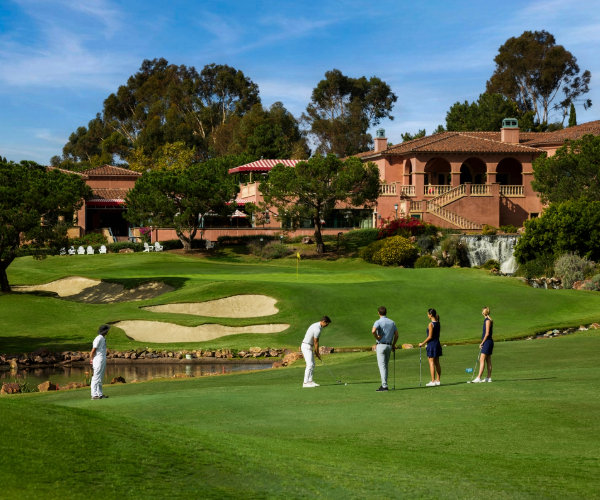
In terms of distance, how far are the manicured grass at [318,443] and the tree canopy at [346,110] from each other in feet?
328

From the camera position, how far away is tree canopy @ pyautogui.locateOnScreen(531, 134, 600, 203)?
188 feet

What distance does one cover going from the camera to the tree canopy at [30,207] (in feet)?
131

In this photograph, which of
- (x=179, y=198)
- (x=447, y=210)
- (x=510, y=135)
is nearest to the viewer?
(x=179, y=198)

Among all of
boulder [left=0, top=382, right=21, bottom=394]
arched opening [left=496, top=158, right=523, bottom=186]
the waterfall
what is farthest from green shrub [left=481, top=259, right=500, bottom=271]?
boulder [left=0, top=382, right=21, bottom=394]

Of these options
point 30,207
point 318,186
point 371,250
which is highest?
point 318,186

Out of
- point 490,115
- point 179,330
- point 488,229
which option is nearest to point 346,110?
point 490,115

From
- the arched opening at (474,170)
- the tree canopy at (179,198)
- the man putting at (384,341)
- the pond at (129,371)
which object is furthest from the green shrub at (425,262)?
the man putting at (384,341)

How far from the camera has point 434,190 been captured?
71.6m

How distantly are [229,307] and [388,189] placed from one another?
120 ft

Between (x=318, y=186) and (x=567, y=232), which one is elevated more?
(x=318, y=186)

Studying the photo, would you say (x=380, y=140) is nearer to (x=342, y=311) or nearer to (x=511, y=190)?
(x=511, y=190)

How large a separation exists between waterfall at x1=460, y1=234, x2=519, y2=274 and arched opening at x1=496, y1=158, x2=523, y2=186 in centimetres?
2015

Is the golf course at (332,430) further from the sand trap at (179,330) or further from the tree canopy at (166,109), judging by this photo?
the tree canopy at (166,109)

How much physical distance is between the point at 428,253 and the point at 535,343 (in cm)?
3321
